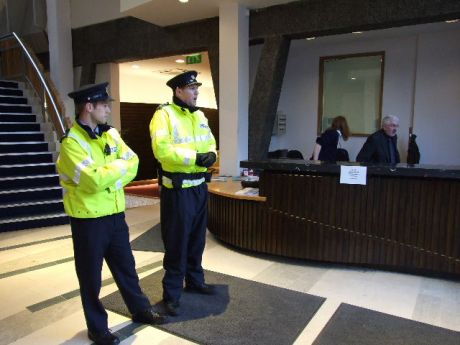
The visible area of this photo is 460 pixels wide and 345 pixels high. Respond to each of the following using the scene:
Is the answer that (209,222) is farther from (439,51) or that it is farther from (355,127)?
(439,51)

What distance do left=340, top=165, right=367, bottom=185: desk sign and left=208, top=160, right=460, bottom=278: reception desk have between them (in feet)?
0.13

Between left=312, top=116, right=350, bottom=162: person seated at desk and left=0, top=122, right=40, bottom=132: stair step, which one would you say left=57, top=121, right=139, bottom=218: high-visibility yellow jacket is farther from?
left=0, top=122, right=40, bottom=132: stair step

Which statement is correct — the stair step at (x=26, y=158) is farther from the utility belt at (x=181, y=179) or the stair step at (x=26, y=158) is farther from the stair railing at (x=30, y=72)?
the utility belt at (x=181, y=179)

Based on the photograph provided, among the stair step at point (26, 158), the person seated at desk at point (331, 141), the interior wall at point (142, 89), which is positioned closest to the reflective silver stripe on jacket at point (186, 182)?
the person seated at desk at point (331, 141)

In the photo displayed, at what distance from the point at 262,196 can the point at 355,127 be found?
4.05 m

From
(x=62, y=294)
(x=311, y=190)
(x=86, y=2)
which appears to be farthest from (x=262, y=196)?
(x=86, y=2)

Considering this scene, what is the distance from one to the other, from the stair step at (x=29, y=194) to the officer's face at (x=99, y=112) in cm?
372

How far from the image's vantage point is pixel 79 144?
6.61 feet

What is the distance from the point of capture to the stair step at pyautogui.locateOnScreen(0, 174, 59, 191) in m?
5.22

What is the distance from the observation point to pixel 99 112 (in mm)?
2115

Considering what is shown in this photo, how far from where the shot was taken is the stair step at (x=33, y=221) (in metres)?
Answer: 4.74

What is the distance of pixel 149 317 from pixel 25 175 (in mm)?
4042

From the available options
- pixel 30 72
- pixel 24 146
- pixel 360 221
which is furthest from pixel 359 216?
pixel 30 72

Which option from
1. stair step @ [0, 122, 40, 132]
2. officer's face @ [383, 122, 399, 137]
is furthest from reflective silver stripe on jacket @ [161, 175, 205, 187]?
stair step @ [0, 122, 40, 132]
